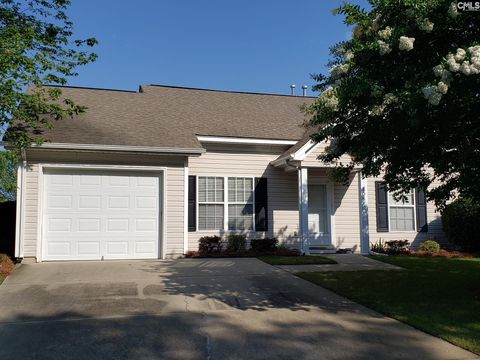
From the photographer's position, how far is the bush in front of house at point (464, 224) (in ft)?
45.4

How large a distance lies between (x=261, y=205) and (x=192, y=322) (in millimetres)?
8066

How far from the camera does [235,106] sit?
16672mm

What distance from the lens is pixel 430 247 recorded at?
14.1m

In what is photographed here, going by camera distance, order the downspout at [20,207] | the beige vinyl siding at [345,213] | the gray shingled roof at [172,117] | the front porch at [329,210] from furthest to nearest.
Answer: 1. the beige vinyl siding at [345,213]
2. the front porch at [329,210]
3. the gray shingled roof at [172,117]
4. the downspout at [20,207]

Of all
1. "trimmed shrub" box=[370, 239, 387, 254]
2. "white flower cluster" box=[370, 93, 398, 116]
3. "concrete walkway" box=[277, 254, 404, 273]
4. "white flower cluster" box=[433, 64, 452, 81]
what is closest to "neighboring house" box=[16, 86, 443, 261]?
"trimmed shrub" box=[370, 239, 387, 254]

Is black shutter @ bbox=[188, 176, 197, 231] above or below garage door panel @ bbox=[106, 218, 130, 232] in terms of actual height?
above

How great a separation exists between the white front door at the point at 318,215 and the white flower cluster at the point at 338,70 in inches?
330

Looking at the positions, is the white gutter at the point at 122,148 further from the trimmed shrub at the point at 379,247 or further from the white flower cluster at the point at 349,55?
the white flower cluster at the point at 349,55

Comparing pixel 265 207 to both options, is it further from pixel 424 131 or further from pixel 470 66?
pixel 470 66

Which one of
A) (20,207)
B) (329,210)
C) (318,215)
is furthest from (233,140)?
(20,207)

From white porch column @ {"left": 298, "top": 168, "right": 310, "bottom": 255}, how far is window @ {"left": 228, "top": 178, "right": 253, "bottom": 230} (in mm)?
1561

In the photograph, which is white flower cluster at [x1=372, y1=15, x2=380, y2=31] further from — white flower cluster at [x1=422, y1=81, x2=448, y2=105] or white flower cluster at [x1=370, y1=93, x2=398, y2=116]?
white flower cluster at [x1=422, y1=81, x2=448, y2=105]

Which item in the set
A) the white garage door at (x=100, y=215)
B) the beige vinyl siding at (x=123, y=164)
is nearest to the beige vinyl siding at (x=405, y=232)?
the beige vinyl siding at (x=123, y=164)

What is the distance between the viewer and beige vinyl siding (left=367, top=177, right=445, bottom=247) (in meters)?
14.8
